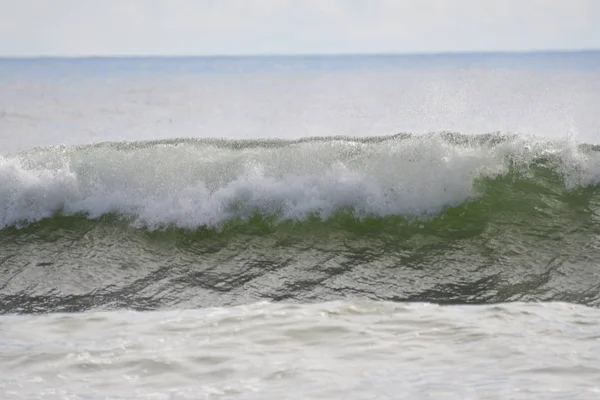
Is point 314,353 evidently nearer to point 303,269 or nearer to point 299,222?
point 303,269

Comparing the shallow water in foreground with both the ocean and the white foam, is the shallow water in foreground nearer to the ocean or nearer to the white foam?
the ocean

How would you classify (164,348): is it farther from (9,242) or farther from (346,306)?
(9,242)

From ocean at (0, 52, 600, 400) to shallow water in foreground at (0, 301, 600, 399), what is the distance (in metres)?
0.02

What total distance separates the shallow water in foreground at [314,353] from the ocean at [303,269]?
16 mm

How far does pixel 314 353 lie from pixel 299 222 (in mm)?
3239

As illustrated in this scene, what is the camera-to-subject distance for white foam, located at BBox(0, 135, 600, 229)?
7746mm

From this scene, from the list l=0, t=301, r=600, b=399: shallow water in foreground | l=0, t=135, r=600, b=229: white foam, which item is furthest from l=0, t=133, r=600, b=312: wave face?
l=0, t=301, r=600, b=399: shallow water in foreground

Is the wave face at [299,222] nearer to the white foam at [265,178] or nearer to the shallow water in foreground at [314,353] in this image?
the white foam at [265,178]

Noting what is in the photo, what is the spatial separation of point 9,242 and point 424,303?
4.08 meters

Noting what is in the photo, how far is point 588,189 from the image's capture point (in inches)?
311

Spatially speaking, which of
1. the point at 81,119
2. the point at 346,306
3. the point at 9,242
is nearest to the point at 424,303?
the point at 346,306

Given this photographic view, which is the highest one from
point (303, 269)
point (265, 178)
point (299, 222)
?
point (265, 178)

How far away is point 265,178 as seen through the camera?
26.4ft

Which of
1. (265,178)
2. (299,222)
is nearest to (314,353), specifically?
(299,222)
